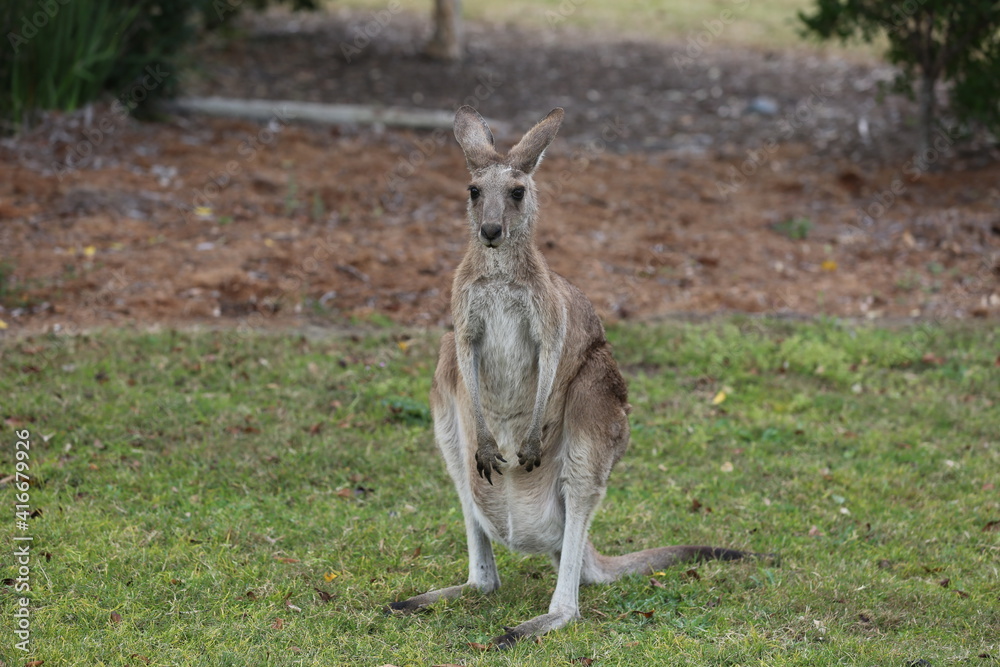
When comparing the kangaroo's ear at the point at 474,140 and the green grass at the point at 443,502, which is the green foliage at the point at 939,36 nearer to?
the green grass at the point at 443,502

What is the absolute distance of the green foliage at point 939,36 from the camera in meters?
8.62

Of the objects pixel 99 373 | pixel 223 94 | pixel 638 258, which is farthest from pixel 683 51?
pixel 99 373

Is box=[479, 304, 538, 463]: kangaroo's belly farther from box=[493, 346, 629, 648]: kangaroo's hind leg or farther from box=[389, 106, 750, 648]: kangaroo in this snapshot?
box=[493, 346, 629, 648]: kangaroo's hind leg

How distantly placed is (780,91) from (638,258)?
17.1 ft

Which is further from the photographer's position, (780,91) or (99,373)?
(780,91)

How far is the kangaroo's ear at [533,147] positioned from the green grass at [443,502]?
160 centimetres

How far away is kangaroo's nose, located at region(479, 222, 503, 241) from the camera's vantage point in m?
3.46

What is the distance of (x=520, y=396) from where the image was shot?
377cm

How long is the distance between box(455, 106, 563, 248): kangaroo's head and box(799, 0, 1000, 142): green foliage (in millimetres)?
6175

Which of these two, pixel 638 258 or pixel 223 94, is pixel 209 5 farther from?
pixel 638 258

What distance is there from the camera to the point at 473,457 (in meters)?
3.83

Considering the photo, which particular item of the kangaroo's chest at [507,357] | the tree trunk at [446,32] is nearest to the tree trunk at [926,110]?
the tree trunk at [446,32]

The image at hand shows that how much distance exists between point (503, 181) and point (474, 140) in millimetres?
255

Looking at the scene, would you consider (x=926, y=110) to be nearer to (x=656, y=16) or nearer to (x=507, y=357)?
(x=507, y=357)
